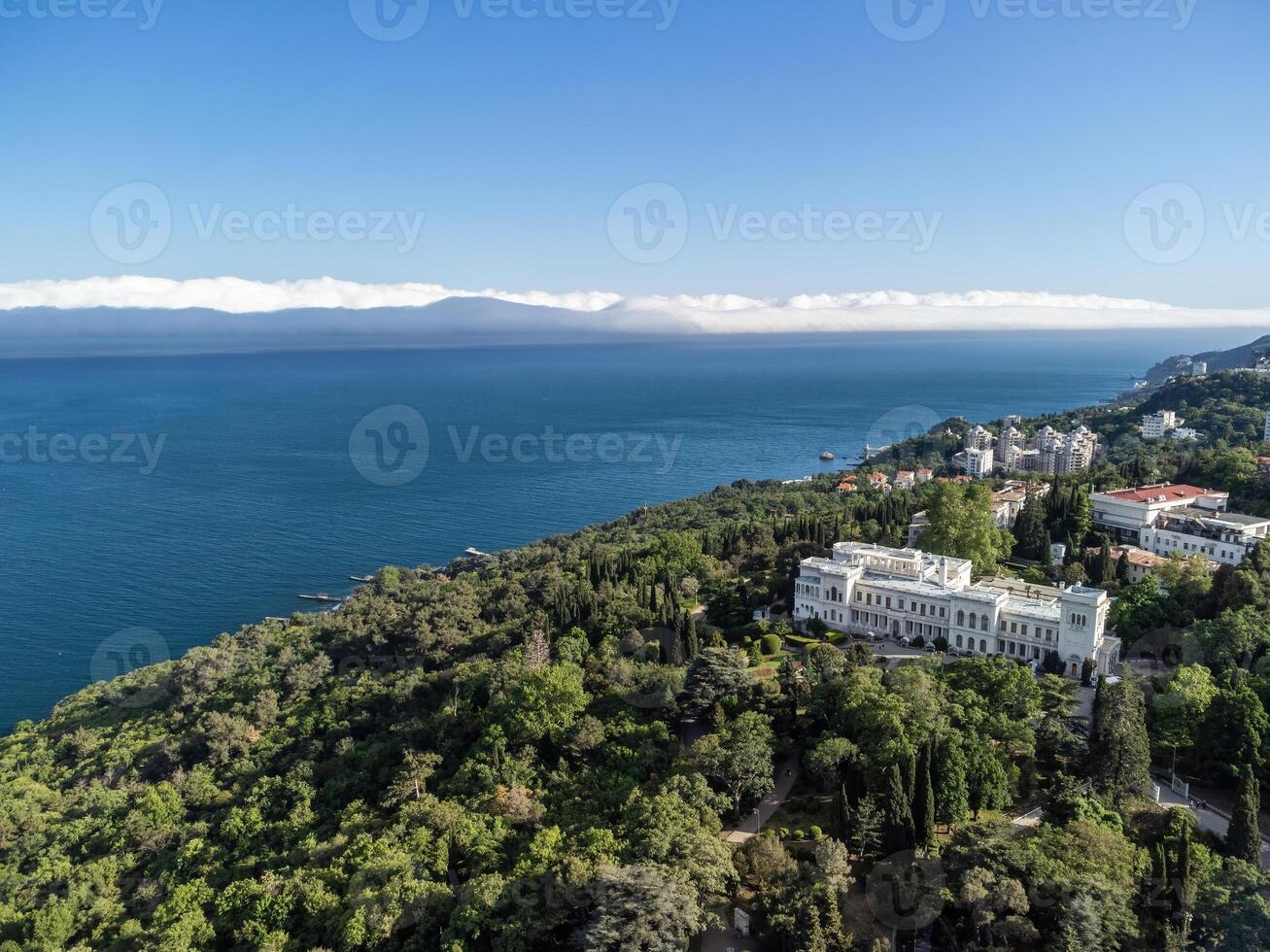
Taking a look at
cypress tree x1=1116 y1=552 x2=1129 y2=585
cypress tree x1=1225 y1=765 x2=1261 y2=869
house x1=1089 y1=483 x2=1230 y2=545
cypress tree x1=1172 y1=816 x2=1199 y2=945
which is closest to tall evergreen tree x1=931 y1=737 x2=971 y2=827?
cypress tree x1=1172 y1=816 x2=1199 y2=945

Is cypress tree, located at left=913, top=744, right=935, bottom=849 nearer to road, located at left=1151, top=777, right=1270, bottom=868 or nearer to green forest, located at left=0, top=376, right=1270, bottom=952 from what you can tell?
green forest, located at left=0, top=376, right=1270, bottom=952

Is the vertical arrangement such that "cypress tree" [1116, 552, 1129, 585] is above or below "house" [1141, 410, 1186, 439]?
below

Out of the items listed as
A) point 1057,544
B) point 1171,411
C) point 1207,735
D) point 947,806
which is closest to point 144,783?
point 947,806

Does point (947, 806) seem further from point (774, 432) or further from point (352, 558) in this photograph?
point (774, 432)

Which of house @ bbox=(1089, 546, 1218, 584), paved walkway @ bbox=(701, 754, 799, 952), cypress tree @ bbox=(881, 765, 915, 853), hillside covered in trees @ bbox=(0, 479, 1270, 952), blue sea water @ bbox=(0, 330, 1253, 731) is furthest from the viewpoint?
blue sea water @ bbox=(0, 330, 1253, 731)

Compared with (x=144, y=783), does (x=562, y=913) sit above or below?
above

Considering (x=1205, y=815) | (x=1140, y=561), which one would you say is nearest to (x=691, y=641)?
(x=1205, y=815)

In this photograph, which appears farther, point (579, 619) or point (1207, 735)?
point (579, 619)

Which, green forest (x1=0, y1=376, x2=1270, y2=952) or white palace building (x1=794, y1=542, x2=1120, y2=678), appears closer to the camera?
green forest (x1=0, y1=376, x2=1270, y2=952)
